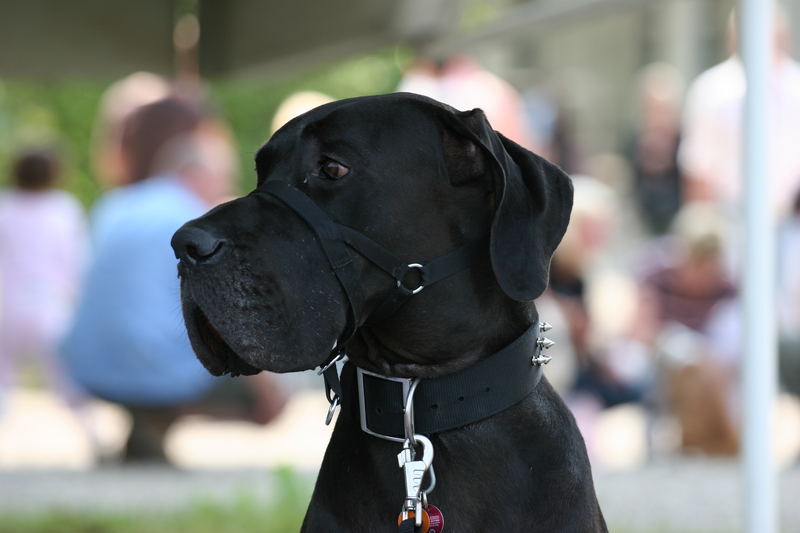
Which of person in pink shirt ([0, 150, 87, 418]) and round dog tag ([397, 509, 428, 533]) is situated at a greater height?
round dog tag ([397, 509, 428, 533])

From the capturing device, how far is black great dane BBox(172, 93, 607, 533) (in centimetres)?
245

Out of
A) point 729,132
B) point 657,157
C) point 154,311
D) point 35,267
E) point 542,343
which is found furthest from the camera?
point 657,157

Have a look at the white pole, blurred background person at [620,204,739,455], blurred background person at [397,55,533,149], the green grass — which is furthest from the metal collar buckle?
blurred background person at [620,204,739,455]

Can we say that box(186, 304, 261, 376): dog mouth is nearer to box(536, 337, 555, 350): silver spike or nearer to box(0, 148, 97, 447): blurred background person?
box(536, 337, 555, 350): silver spike

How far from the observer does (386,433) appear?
8.61 ft

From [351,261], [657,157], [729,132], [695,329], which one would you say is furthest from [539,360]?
[657,157]

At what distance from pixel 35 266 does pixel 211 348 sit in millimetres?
6219

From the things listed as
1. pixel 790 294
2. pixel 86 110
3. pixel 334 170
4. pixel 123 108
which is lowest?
pixel 790 294

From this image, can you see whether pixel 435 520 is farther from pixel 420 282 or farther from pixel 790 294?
pixel 790 294

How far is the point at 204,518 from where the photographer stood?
226 inches

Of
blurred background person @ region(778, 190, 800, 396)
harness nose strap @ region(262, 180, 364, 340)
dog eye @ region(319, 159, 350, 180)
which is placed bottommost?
blurred background person @ region(778, 190, 800, 396)

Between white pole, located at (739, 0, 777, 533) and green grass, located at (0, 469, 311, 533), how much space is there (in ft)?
7.02

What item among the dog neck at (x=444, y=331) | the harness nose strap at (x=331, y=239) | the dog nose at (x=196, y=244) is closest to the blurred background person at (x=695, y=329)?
the dog neck at (x=444, y=331)

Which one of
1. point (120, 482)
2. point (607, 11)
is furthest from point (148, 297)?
point (607, 11)
